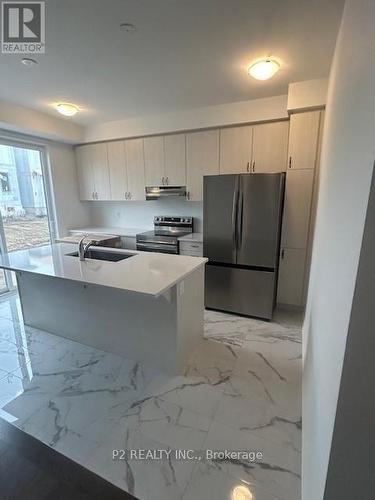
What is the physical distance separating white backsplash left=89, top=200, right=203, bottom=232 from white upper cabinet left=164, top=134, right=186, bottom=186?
0.50 meters

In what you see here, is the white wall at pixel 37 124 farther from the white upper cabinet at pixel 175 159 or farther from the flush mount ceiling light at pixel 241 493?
the flush mount ceiling light at pixel 241 493

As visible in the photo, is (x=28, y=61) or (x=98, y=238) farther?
(x=98, y=238)

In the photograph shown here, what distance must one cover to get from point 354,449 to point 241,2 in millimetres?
2272

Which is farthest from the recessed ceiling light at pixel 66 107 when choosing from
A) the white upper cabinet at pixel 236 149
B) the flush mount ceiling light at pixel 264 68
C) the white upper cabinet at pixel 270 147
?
the white upper cabinet at pixel 270 147

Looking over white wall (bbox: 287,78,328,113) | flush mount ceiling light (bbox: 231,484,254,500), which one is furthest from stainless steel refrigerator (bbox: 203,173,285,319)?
flush mount ceiling light (bbox: 231,484,254,500)

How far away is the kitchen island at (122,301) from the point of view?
1973mm

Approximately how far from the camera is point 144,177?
4.08 m

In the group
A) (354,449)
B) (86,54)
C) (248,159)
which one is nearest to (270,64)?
(248,159)

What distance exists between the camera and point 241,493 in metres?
1.29

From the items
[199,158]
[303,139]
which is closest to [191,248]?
[199,158]

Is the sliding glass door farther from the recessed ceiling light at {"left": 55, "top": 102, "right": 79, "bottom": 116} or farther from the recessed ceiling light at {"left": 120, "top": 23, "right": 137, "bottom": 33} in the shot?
the recessed ceiling light at {"left": 120, "top": 23, "right": 137, "bottom": 33}

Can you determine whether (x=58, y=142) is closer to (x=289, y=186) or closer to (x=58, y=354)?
(x=58, y=354)

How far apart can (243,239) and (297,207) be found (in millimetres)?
742

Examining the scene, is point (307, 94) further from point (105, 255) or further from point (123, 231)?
point (123, 231)
